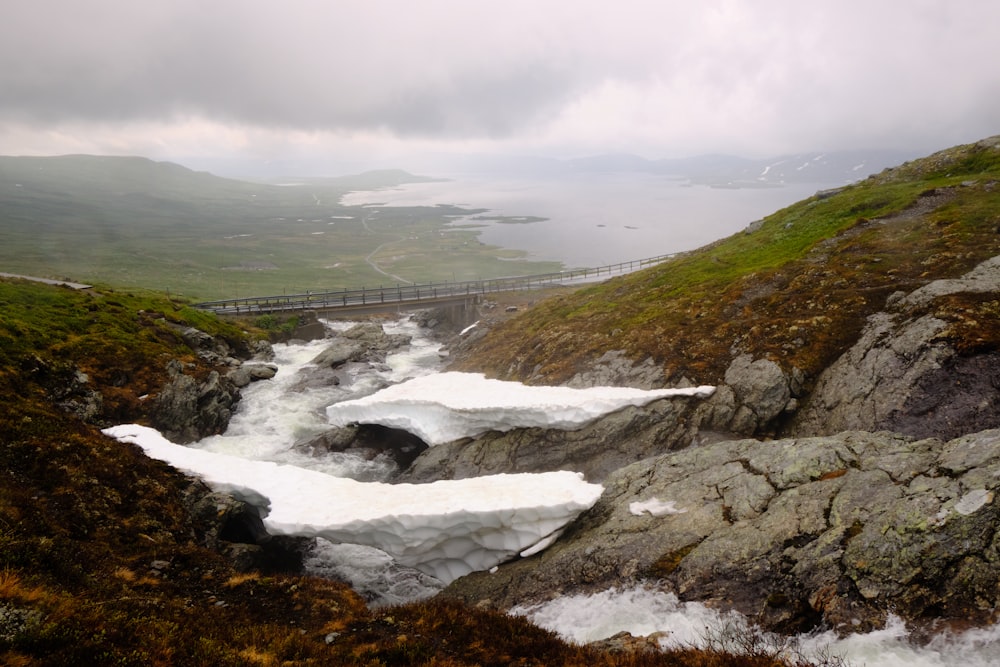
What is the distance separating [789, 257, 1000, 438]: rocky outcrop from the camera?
53.6ft

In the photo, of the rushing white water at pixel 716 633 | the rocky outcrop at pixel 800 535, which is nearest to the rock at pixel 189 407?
the rocky outcrop at pixel 800 535

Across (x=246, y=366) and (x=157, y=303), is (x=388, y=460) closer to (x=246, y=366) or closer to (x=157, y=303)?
(x=246, y=366)

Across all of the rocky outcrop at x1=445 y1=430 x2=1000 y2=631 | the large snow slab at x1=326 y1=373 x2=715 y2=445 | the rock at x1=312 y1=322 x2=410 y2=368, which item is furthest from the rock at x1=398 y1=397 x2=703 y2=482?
the rock at x1=312 y1=322 x2=410 y2=368

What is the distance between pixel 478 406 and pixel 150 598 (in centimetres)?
1481

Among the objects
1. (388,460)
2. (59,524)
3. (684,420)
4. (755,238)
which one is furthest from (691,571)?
(755,238)

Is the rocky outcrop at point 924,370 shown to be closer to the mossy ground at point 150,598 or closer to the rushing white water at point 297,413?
the mossy ground at point 150,598

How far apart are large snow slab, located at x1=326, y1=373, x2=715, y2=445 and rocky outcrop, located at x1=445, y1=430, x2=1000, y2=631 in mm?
4975

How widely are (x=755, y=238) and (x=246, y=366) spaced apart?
47.8 m

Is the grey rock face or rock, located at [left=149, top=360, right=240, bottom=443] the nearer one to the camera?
the grey rock face

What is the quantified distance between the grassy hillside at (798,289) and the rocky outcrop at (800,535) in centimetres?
831

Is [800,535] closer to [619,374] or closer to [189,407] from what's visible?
[619,374]

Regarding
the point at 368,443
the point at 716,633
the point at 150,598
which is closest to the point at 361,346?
the point at 368,443

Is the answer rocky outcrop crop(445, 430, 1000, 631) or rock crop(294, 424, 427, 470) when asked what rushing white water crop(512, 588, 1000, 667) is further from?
rock crop(294, 424, 427, 470)

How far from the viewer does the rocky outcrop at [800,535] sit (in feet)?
31.6
